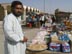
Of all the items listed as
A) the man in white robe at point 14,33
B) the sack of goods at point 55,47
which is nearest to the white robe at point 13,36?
the man in white robe at point 14,33

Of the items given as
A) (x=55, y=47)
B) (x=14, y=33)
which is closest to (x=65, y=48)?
(x=55, y=47)

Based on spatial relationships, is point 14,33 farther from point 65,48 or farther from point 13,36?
point 65,48

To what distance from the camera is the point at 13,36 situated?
368 cm

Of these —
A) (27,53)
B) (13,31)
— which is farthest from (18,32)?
(27,53)

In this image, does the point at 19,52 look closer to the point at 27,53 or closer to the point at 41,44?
the point at 27,53

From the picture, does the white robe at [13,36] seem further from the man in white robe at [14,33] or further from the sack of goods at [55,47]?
the sack of goods at [55,47]

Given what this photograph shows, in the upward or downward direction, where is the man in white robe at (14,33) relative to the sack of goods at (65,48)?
upward

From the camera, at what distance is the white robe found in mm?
3675

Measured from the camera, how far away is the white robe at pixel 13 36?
3.67m

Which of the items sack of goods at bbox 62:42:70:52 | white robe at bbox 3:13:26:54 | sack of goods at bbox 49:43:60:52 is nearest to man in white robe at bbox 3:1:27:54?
white robe at bbox 3:13:26:54

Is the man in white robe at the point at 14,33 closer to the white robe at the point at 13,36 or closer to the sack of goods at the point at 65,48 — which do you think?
the white robe at the point at 13,36

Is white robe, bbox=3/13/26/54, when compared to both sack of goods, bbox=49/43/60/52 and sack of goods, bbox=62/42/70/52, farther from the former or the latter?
sack of goods, bbox=62/42/70/52

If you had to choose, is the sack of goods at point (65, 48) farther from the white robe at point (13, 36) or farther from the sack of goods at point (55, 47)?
the white robe at point (13, 36)

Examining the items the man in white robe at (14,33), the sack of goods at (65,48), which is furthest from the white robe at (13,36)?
the sack of goods at (65,48)
